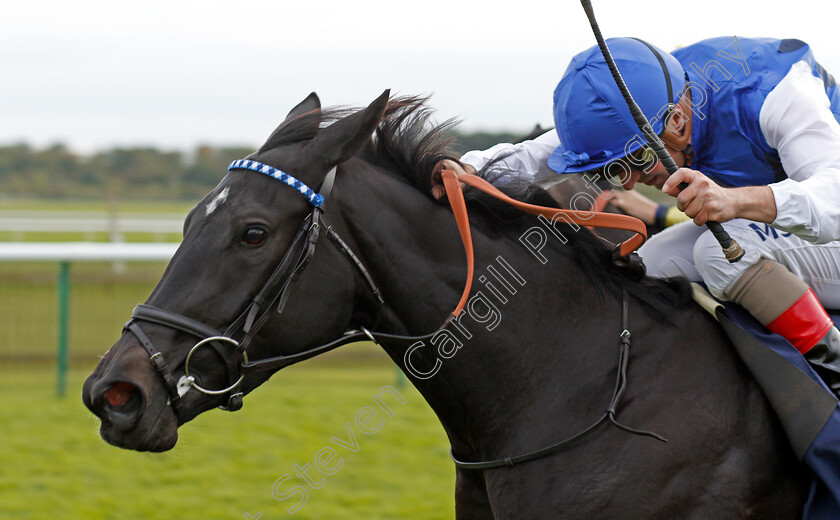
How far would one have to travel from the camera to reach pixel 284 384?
7617 millimetres

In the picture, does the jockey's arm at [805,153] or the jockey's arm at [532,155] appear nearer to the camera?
the jockey's arm at [805,153]

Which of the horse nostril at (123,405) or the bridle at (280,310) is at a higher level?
the bridle at (280,310)

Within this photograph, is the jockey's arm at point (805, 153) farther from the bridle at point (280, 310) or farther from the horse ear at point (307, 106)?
the horse ear at point (307, 106)

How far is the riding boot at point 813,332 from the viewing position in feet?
6.98

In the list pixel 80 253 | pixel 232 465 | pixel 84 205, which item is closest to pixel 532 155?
pixel 232 465

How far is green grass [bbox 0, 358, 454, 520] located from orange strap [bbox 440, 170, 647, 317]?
2.50 metres

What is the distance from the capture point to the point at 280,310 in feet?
6.45

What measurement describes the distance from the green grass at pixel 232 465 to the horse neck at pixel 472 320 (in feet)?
7.69

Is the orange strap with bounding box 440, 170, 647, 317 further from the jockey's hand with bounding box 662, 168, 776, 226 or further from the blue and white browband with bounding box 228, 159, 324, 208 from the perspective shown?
the blue and white browband with bounding box 228, 159, 324, 208

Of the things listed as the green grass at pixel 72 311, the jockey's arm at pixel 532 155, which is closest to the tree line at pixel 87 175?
the green grass at pixel 72 311

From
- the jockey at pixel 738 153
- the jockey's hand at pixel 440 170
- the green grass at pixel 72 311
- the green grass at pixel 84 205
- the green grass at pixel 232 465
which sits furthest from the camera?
the green grass at pixel 84 205

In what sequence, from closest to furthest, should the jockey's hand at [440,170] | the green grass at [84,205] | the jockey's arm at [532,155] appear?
the jockey's hand at [440,170] < the jockey's arm at [532,155] < the green grass at [84,205]

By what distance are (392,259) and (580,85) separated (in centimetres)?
71

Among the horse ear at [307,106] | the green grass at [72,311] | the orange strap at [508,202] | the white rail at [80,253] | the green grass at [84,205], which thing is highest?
the horse ear at [307,106]
